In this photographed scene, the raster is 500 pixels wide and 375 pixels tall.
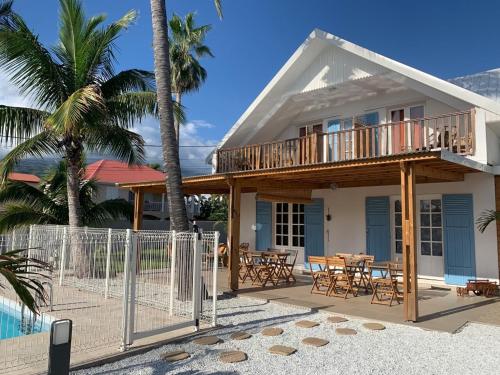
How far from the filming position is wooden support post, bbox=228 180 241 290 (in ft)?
31.3

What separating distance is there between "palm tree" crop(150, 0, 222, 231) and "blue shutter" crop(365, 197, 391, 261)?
5.71m

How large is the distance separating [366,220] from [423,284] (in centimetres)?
220

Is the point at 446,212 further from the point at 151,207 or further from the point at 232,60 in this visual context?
the point at 151,207

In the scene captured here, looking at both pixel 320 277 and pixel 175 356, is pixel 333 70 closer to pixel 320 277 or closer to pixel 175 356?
pixel 320 277

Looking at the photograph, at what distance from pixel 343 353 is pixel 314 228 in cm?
772

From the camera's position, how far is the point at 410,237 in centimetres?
693

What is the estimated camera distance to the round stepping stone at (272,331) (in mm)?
5996

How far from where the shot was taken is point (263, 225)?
14.3 m

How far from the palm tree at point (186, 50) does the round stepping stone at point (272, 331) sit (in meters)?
15.1

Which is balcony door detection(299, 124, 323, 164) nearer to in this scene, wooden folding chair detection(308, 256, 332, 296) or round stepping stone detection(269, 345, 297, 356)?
wooden folding chair detection(308, 256, 332, 296)

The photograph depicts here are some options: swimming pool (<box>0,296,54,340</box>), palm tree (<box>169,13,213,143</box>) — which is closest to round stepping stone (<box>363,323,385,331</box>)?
swimming pool (<box>0,296,54,340</box>)

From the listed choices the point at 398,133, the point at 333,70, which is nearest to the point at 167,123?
the point at 333,70

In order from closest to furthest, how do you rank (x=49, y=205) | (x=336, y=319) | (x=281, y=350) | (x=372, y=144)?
(x=281, y=350), (x=336, y=319), (x=372, y=144), (x=49, y=205)

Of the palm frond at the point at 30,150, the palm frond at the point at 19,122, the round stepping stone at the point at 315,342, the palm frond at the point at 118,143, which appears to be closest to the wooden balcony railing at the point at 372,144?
the palm frond at the point at 118,143
